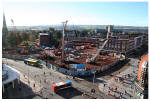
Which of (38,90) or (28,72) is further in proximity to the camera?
(28,72)

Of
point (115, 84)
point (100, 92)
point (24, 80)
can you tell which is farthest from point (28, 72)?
point (115, 84)

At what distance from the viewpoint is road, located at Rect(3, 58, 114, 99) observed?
68.4 feet

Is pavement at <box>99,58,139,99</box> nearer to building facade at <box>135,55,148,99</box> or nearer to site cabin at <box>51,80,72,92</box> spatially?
building facade at <box>135,55,148,99</box>

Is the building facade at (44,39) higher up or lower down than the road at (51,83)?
higher up

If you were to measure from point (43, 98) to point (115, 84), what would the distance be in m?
13.9

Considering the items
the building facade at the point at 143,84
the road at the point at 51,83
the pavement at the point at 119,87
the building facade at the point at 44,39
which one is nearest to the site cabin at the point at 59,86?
the road at the point at 51,83

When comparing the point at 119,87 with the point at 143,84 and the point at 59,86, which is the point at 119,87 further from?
the point at 59,86

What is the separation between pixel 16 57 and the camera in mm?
41688

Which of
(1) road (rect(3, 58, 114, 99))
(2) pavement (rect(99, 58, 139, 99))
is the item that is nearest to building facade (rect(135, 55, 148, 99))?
(2) pavement (rect(99, 58, 139, 99))

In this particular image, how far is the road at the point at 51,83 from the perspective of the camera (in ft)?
68.4

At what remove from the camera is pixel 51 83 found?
81.6 ft

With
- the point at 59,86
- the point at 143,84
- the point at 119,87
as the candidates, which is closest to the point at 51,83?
the point at 59,86

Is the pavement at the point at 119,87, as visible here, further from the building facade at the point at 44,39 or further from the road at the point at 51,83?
the building facade at the point at 44,39

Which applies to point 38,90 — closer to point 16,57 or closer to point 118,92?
point 118,92
